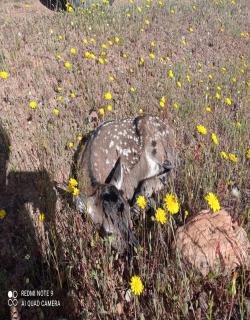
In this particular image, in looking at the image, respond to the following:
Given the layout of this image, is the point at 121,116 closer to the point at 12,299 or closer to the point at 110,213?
the point at 110,213

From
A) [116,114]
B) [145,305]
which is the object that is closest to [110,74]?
[116,114]

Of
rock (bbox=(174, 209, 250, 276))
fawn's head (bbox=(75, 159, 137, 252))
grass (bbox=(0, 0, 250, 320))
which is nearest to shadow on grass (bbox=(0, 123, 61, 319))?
grass (bbox=(0, 0, 250, 320))

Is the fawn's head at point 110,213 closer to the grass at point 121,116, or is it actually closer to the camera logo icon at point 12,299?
the grass at point 121,116

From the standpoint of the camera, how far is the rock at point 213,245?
304 centimetres

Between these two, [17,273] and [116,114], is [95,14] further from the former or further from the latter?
[17,273]

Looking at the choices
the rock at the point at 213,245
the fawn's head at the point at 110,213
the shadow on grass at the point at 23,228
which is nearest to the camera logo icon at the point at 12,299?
the shadow on grass at the point at 23,228

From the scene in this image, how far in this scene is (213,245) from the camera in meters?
3.13

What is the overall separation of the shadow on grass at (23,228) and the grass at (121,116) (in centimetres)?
2

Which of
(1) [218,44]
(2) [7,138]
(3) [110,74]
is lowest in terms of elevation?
(2) [7,138]

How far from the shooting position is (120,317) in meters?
2.95

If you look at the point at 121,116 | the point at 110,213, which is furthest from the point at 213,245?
the point at 121,116

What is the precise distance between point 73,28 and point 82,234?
23.5ft

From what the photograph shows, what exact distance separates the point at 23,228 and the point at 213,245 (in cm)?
267

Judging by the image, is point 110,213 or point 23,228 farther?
point 23,228
